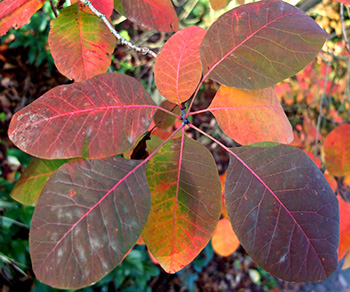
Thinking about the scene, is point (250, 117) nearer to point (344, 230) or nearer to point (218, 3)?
point (218, 3)

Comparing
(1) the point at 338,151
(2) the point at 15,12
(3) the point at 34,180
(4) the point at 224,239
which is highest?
(2) the point at 15,12

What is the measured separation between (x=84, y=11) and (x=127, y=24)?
2.37 meters

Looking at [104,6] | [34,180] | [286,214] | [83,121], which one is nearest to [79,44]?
[104,6]

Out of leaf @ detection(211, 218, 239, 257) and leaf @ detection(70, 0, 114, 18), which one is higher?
leaf @ detection(70, 0, 114, 18)

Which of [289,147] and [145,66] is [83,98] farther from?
[145,66]

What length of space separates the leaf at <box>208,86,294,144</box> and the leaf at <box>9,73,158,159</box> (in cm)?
19

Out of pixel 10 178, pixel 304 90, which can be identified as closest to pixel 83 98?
pixel 10 178

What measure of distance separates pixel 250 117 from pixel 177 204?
10.2 inches

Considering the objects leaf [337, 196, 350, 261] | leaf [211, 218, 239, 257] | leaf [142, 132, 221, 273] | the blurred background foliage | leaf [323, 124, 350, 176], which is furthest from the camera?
the blurred background foliage

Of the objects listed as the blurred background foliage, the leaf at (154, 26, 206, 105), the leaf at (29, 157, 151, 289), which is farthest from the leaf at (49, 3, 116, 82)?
the blurred background foliage

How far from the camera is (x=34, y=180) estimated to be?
2.58ft

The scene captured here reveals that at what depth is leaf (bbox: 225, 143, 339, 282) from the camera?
476 millimetres

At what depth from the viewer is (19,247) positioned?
66.7 inches

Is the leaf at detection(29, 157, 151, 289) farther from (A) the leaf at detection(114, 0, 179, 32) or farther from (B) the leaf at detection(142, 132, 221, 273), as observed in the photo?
(A) the leaf at detection(114, 0, 179, 32)
